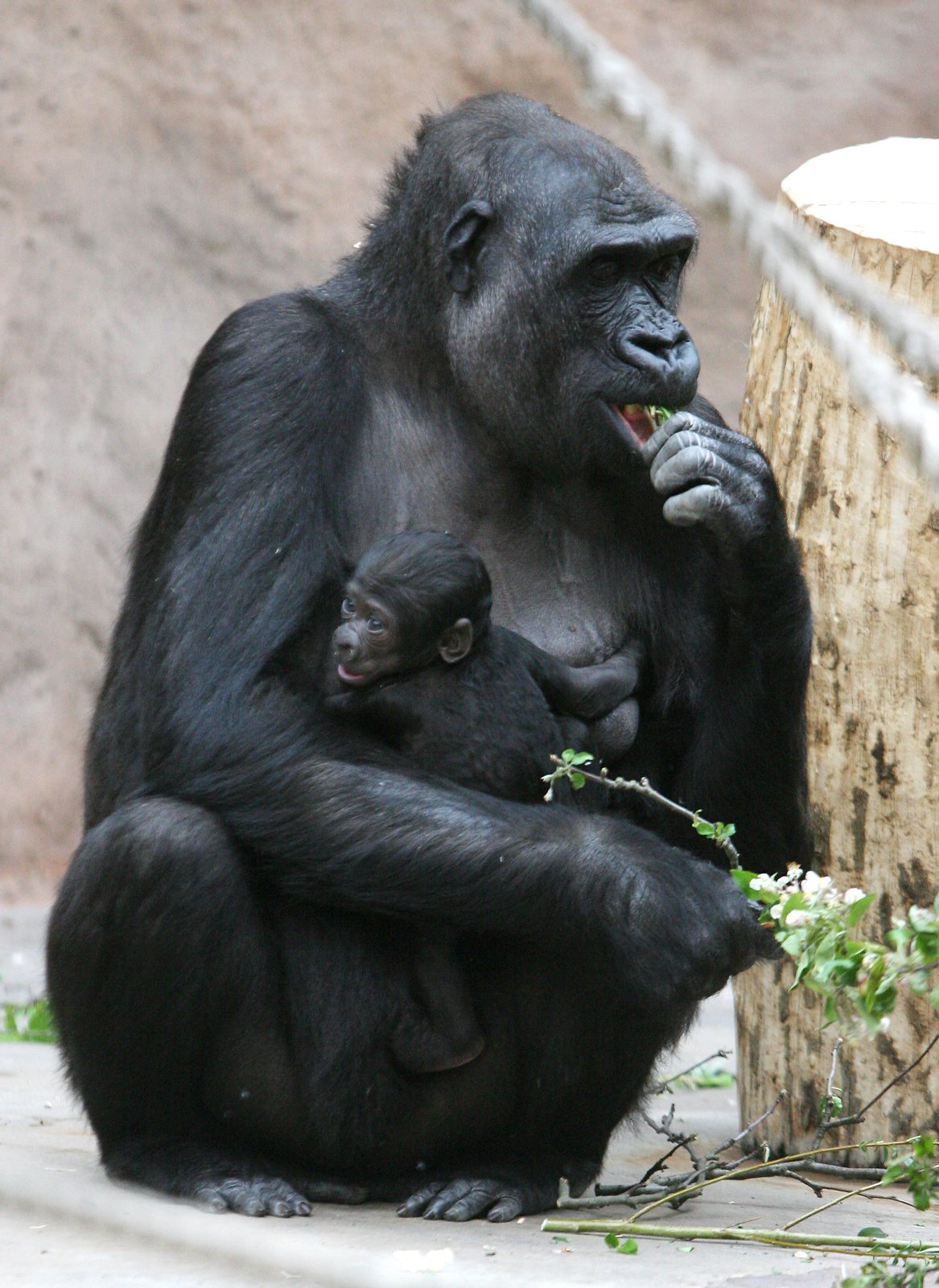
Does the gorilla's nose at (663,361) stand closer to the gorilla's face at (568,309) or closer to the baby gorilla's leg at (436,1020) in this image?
the gorilla's face at (568,309)

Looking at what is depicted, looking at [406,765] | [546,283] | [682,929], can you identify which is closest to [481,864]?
[406,765]

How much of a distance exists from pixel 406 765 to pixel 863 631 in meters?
1.09

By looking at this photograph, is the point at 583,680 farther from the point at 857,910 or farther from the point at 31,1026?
the point at 31,1026

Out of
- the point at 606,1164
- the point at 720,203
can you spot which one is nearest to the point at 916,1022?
the point at 606,1164

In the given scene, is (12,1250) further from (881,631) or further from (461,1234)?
(881,631)

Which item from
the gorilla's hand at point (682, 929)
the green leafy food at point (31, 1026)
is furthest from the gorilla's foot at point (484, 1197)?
the green leafy food at point (31, 1026)

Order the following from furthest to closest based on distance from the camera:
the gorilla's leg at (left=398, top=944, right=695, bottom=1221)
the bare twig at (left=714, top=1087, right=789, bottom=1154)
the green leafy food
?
the green leafy food
the bare twig at (left=714, top=1087, right=789, bottom=1154)
the gorilla's leg at (left=398, top=944, right=695, bottom=1221)

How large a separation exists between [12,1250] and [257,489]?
1.30 m

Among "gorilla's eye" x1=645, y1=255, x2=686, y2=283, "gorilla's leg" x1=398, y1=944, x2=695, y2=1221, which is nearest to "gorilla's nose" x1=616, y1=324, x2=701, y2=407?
"gorilla's eye" x1=645, y1=255, x2=686, y2=283

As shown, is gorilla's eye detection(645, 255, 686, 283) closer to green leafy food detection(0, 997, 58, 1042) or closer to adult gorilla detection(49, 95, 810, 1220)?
adult gorilla detection(49, 95, 810, 1220)

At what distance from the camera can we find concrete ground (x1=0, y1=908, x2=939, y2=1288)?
283 cm

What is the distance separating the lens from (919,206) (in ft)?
13.0

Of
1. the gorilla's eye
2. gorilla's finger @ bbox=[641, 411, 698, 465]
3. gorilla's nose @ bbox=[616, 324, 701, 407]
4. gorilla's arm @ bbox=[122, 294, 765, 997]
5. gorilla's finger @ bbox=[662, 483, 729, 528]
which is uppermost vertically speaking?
the gorilla's eye

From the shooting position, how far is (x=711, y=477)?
3320mm
